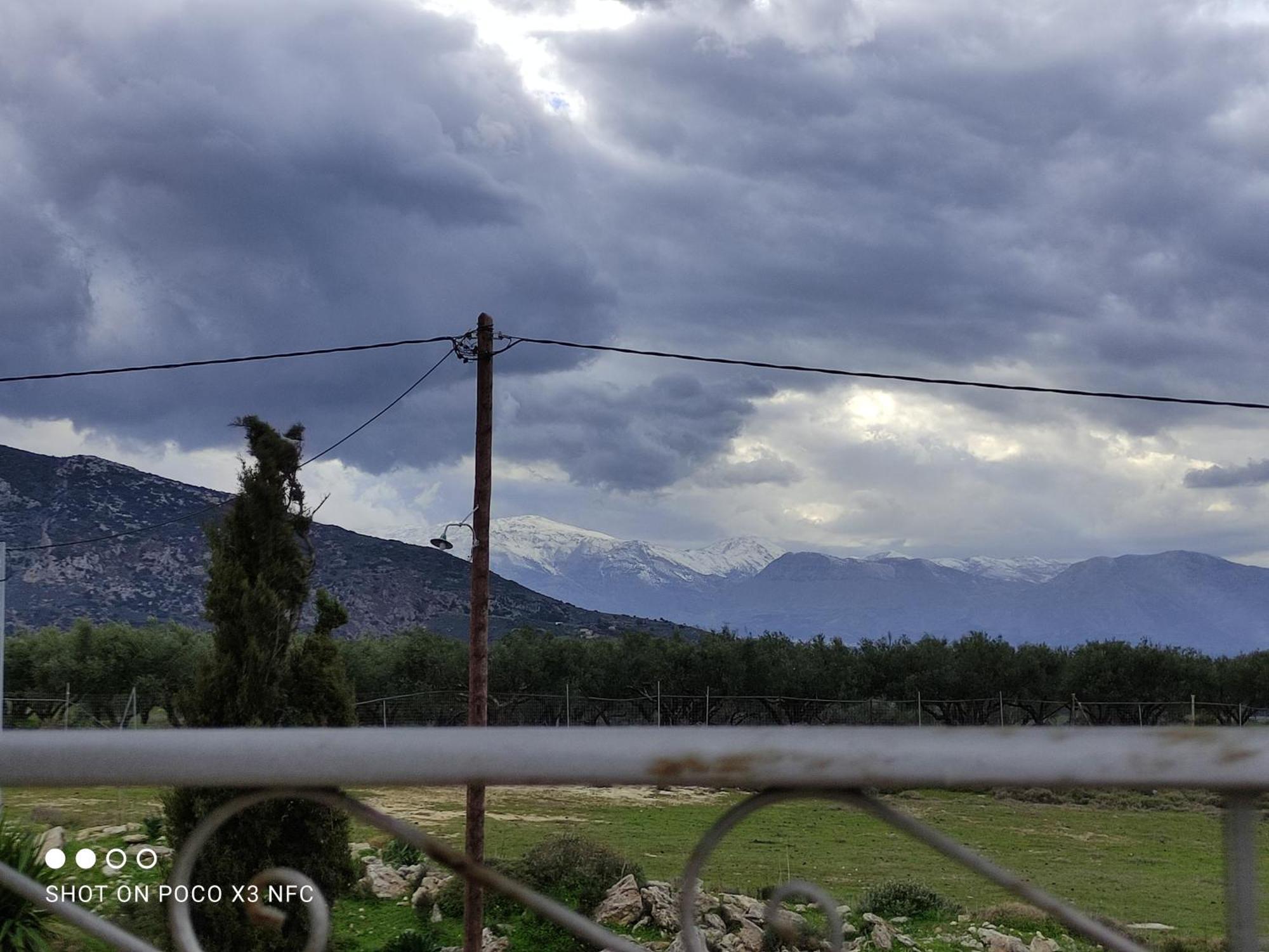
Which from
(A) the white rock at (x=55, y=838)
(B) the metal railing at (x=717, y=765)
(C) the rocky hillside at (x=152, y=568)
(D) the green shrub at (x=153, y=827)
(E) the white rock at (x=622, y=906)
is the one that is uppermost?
(C) the rocky hillside at (x=152, y=568)

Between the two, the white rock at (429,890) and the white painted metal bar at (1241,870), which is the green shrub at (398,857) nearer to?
the white rock at (429,890)

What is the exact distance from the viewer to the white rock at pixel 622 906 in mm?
10859

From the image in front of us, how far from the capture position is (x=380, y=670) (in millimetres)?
37719

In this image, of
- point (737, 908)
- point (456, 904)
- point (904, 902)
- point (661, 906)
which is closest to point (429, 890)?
point (456, 904)

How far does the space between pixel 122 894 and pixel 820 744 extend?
6735 mm

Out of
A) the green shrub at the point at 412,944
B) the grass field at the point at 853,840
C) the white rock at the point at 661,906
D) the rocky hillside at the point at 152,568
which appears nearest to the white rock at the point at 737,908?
the white rock at the point at 661,906

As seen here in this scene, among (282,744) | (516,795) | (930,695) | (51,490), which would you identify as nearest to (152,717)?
(516,795)

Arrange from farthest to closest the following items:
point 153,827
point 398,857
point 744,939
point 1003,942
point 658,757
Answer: point 398,857
point 153,827
point 1003,942
point 744,939
point 658,757

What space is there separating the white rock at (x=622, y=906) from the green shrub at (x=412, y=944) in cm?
164

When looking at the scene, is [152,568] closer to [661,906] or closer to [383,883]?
[383,883]

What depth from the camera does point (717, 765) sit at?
0.95 meters

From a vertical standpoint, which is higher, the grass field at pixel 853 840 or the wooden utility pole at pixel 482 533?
the wooden utility pole at pixel 482 533

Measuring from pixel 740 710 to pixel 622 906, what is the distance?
1093 inches

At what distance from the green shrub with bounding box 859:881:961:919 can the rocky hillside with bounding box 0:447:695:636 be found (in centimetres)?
6395
